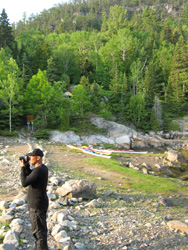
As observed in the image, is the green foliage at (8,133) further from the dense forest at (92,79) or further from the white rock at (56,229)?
the white rock at (56,229)

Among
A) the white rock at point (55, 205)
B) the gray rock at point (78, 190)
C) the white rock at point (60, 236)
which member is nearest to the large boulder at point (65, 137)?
the gray rock at point (78, 190)

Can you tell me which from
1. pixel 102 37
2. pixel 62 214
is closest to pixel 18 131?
pixel 62 214

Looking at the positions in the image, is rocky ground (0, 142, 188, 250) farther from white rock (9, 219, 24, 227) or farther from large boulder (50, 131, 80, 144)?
large boulder (50, 131, 80, 144)

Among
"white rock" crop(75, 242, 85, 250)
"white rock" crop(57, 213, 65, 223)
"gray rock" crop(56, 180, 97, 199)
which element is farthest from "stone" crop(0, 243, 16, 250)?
"gray rock" crop(56, 180, 97, 199)

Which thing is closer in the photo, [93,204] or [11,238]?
[11,238]

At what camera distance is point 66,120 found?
121 ft

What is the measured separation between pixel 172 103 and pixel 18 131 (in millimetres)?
41118

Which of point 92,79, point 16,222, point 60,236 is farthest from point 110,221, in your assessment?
point 92,79

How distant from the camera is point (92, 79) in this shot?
2564 inches

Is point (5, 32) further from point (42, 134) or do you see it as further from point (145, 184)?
point (145, 184)

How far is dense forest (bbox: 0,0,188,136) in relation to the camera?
119 feet

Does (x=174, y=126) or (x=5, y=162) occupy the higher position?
(x=5, y=162)

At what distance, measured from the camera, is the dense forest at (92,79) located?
119 feet

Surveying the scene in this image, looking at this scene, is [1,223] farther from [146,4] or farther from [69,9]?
[146,4]
